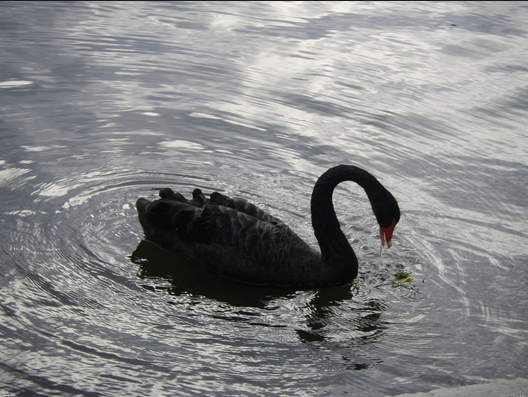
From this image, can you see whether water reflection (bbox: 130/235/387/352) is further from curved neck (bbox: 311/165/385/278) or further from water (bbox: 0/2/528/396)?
curved neck (bbox: 311/165/385/278)

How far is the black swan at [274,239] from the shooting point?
4.41 metres

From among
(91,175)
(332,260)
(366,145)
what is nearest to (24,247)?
(91,175)

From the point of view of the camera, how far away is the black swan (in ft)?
14.5

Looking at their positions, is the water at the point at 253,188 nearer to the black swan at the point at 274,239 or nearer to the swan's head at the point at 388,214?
the black swan at the point at 274,239

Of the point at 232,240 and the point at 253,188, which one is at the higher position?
the point at 253,188

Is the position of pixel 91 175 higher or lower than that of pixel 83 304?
higher

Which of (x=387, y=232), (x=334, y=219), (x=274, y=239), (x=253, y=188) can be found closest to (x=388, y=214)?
(x=387, y=232)

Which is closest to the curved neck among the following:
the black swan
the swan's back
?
Answer: the black swan

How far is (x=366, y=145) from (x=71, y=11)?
6474mm

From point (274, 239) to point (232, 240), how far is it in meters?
0.29

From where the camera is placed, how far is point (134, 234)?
492cm

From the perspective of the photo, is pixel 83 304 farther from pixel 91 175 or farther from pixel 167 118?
pixel 167 118

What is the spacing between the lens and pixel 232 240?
448cm

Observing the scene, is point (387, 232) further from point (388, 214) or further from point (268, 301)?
point (268, 301)
